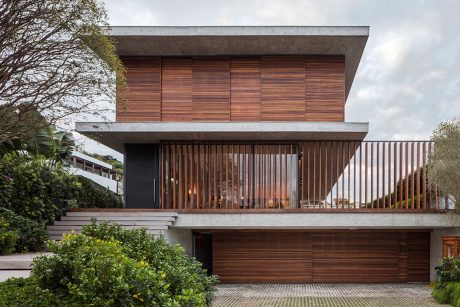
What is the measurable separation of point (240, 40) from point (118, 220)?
681 cm

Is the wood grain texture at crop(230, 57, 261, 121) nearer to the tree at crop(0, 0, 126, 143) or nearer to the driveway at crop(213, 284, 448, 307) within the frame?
the driveway at crop(213, 284, 448, 307)

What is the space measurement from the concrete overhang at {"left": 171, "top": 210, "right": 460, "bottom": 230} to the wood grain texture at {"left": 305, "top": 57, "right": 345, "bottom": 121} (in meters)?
3.29

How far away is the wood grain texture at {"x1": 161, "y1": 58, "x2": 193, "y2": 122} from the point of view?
46.8 ft

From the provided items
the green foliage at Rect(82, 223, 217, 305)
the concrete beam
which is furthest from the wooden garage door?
the green foliage at Rect(82, 223, 217, 305)

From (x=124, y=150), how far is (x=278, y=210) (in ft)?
19.8

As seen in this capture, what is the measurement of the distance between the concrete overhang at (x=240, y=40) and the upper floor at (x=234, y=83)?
7cm

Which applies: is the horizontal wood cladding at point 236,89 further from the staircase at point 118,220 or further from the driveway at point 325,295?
the driveway at point 325,295

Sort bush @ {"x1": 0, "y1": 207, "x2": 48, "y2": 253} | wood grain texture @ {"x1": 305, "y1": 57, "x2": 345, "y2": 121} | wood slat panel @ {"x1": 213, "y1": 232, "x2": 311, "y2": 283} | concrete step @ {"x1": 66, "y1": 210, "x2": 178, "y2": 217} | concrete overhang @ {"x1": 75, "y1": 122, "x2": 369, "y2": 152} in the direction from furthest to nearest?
1. wood slat panel @ {"x1": 213, "y1": 232, "x2": 311, "y2": 283}
2. wood grain texture @ {"x1": 305, "y1": 57, "x2": 345, "y2": 121}
3. concrete overhang @ {"x1": 75, "y1": 122, "x2": 369, "y2": 152}
4. concrete step @ {"x1": 66, "y1": 210, "x2": 178, "y2": 217}
5. bush @ {"x1": 0, "y1": 207, "x2": 48, "y2": 253}

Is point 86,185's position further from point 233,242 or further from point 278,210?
point 278,210

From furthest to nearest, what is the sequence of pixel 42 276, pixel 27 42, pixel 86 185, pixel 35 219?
pixel 86 185
pixel 35 219
pixel 27 42
pixel 42 276

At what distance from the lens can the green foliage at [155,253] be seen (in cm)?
598

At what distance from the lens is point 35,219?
473 inches

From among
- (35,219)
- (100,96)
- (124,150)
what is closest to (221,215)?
(124,150)

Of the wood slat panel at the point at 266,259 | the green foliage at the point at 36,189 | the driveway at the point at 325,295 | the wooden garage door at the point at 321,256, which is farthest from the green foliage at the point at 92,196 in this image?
the driveway at the point at 325,295
